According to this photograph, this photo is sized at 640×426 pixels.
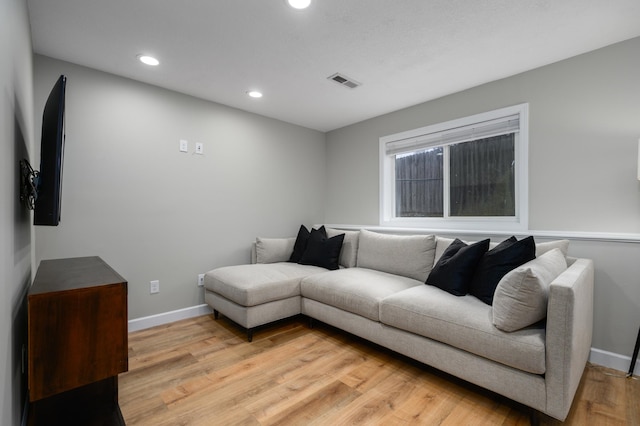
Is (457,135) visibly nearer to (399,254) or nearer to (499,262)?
(399,254)

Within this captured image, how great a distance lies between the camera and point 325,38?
83.3 inches

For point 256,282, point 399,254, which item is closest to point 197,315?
point 256,282

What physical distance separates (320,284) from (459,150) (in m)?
2.06

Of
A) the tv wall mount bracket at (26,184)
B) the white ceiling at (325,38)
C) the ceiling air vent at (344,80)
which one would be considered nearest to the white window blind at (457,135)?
the white ceiling at (325,38)

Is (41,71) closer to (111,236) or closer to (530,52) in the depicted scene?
(111,236)

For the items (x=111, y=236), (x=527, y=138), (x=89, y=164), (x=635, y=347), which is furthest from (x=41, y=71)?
(x=635, y=347)

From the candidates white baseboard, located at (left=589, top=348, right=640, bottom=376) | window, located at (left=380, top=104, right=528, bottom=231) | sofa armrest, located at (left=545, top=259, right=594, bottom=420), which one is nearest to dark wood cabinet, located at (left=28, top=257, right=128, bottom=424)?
sofa armrest, located at (left=545, top=259, right=594, bottom=420)

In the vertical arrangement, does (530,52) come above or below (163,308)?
above

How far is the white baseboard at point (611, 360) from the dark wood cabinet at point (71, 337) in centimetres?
308

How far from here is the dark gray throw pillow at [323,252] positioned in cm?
329

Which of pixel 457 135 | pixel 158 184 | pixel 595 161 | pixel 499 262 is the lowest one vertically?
pixel 499 262

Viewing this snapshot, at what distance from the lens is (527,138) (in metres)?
2.57

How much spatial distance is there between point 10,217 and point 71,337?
1.77 feet

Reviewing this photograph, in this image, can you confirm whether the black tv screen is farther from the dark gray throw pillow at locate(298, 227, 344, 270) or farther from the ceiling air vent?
the dark gray throw pillow at locate(298, 227, 344, 270)
